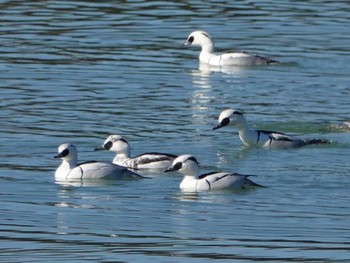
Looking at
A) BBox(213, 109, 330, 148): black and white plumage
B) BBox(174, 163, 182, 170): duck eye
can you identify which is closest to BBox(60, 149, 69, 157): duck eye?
BBox(174, 163, 182, 170): duck eye

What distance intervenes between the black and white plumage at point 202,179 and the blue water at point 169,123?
144 mm

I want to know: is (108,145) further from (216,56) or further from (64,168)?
(216,56)

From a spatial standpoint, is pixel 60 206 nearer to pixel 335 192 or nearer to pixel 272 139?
pixel 335 192

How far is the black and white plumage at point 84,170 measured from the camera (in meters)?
21.0

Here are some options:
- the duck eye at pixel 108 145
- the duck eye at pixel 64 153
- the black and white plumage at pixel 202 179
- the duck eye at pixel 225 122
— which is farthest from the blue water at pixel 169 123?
the duck eye at pixel 108 145

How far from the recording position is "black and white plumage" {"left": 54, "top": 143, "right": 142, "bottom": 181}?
21.0 metres

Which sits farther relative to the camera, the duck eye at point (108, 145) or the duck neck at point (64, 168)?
the duck eye at point (108, 145)

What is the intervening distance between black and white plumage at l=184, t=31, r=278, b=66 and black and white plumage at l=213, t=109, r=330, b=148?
711cm

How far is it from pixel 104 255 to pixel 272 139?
27.3 feet

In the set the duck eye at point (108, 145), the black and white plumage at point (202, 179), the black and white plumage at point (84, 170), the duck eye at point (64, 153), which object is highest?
the duck eye at point (108, 145)

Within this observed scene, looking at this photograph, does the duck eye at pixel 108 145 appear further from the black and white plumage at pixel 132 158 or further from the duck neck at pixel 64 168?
the duck neck at pixel 64 168

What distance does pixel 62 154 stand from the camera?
69.8 feet

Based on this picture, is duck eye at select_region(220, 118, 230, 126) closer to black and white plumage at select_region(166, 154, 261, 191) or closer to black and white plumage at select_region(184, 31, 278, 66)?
black and white plumage at select_region(166, 154, 261, 191)

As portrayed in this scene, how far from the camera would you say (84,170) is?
21125 millimetres
